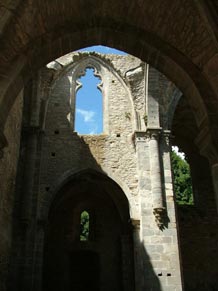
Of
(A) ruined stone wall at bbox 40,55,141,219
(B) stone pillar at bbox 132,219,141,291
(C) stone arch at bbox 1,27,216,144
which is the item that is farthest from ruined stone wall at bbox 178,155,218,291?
(C) stone arch at bbox 1,27,216,144

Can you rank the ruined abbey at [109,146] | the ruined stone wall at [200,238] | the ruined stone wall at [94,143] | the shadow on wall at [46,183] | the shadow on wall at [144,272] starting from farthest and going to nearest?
the ruined stone wall at [200,238]
the ruined stone wall at [94,143]
the shadow on wall at [46,183]
the shadow on wall at [144,272]
the ruined abbey at [109,146]

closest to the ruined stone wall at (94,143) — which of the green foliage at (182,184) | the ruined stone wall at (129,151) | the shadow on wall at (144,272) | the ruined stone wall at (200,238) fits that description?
the ruined stone wall at (129,151)

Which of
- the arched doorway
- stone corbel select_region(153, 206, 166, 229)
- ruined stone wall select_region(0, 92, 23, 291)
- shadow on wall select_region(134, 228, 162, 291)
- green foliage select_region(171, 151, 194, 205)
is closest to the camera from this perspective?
ruined stone wall select_region(0, 92, 23, 291)

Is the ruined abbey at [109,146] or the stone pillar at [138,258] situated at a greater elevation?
the ruined abbey at [109,146]

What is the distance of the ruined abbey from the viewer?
4.33 m

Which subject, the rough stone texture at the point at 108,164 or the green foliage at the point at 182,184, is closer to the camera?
the rough stone texture at the point at 108,164

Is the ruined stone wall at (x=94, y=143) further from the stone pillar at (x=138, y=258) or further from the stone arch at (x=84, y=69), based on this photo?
the stone pillar at (x=138, y=258)

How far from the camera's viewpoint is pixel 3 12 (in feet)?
12.7

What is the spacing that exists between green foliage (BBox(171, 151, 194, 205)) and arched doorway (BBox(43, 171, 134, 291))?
5907 mm

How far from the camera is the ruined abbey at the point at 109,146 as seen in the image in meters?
4.33

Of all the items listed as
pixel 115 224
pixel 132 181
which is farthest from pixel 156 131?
pixel 115 224

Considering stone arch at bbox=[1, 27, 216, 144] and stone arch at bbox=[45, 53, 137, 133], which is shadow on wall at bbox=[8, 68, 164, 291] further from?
stone arch at bbox=[1, 27, 216, 144]

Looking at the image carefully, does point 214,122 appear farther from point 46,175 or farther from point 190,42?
point 46,175

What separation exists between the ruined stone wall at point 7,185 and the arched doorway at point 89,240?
5.00m
